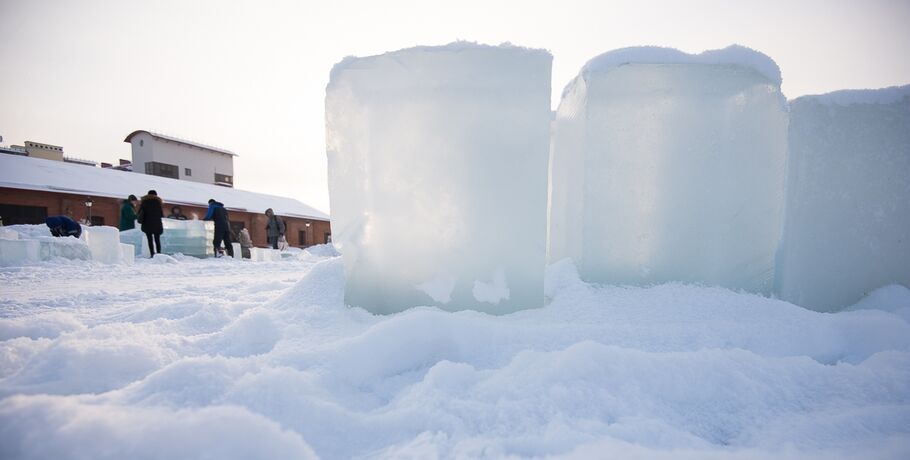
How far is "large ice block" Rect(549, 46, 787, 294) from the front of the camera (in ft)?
6.96

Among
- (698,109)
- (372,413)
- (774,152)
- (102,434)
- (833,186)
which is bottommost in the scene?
(372,413)

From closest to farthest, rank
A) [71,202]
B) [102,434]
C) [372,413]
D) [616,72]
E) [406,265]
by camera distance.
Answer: [102,434]
[372,413]
[406,265]
[616,72]
[71,202]

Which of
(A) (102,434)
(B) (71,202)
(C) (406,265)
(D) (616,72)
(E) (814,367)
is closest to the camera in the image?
(A) (102,434)

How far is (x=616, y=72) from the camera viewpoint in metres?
2.12

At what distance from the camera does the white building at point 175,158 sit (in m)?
23.3

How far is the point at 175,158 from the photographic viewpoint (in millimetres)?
24328

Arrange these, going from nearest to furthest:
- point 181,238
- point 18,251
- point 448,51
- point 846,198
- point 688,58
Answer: point 448,51 → point 688,58 → point 846,198 → point 18,251 → point 181,238

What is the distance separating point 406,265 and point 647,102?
1.72 metres

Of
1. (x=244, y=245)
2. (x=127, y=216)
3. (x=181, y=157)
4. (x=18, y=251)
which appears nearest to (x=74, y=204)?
(x=127, y=216)

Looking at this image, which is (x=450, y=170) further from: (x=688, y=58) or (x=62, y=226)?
(x=62, y=226)

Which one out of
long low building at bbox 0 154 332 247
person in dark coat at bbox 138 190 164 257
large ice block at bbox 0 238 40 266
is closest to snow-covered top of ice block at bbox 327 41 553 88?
large ice block at bbox 0 238 40 266

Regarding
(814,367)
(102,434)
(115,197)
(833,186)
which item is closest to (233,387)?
(102,434)

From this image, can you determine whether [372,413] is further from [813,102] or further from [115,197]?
[115,197]

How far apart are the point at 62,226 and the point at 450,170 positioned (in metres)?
8.93
